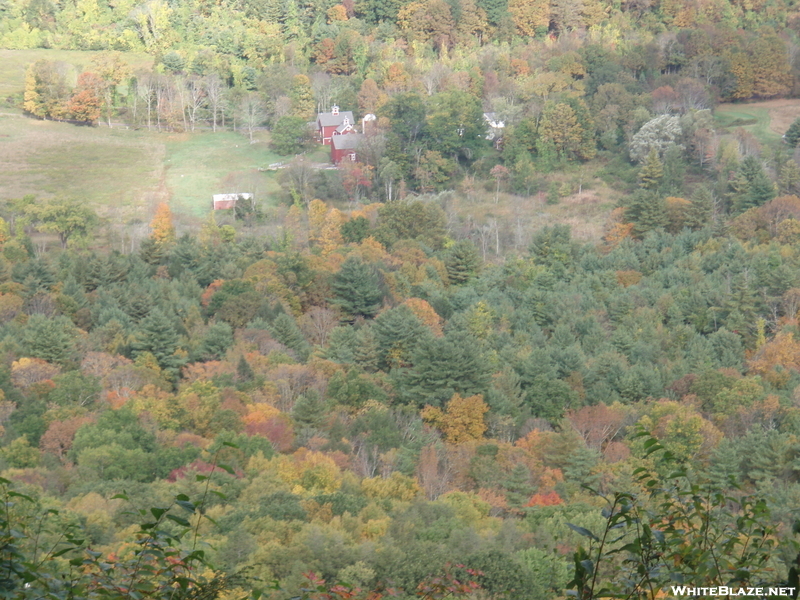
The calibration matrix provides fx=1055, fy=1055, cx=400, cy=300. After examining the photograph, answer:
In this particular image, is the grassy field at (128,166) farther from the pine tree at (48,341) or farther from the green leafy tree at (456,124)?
the pine tree at (48,341)

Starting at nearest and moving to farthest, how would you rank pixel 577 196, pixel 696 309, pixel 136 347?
pixel 136 347 < pixel 696 309 < pixel 577 196

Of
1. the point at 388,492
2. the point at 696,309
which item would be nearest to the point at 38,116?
the point at 696,309

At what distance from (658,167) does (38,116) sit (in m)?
50.1

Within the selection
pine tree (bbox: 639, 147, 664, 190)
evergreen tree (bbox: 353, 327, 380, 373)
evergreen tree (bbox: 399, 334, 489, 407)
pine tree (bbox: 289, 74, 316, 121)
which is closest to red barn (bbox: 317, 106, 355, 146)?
pine tree (bbox: 289, 74, 316, 121)

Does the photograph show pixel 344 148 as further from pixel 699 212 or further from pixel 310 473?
pixel 310 473

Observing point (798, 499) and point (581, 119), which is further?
point (581, 119)

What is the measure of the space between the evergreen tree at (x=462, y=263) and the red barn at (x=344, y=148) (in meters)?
17.9

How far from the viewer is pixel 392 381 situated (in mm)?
52281

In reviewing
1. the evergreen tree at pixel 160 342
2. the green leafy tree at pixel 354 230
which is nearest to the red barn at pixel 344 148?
the green leafy tree at pixel 354 230

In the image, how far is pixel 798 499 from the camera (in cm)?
3678

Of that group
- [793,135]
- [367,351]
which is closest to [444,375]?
[367,351]

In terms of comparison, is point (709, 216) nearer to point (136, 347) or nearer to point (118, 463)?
point (136, 347)

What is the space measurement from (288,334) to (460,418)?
40.5ft

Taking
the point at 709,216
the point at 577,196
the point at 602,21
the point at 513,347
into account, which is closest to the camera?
the point at 513,347
